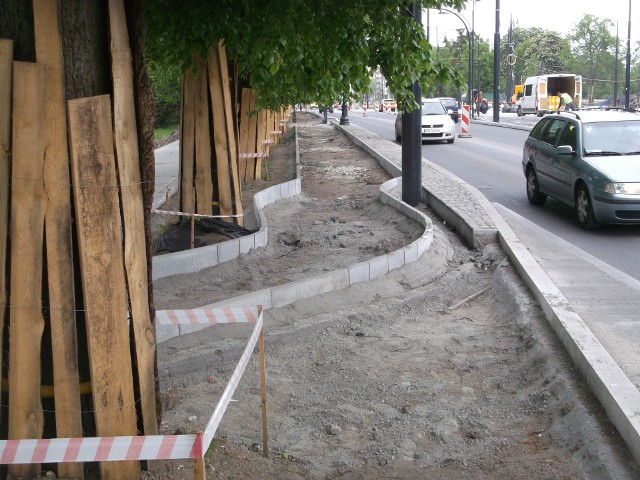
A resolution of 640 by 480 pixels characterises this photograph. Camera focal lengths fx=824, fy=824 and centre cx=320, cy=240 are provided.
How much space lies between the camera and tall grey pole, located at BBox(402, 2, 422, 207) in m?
12.6

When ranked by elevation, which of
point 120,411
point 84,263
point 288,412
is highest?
point 84,263

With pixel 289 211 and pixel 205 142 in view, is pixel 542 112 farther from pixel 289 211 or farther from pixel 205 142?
pixel 205 142

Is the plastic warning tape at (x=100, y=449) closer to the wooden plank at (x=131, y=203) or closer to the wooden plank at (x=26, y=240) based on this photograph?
the wooden plank at (x=26, y=240)

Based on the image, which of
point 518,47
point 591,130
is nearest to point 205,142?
point 591,130

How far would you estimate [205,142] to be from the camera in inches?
429

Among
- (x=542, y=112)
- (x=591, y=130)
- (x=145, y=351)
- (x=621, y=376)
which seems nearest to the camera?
(x=145, y=351)

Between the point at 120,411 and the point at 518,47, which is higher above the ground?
the point at 518,47

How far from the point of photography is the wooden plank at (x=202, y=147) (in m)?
10.8

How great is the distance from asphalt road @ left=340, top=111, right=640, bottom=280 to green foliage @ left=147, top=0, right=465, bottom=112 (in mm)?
3746

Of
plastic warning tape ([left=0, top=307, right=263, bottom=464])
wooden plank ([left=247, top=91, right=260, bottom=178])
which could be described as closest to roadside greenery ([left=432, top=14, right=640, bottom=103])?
wooden plank ([left=247, top=91, right=260, bottom=178])

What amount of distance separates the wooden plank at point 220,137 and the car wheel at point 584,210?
4.96 meters

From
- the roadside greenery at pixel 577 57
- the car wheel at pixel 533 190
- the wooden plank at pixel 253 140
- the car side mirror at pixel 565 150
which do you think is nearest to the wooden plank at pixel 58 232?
the car side mirror at pixel 565 150

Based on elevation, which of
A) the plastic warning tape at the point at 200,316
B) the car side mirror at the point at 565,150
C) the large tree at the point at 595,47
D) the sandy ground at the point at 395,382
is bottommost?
the sandy ground at the point at 395,382

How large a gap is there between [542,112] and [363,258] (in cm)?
4886
